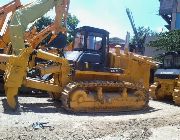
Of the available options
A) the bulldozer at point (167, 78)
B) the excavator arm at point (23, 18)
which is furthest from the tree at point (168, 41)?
the excavator arm at point (23, 18)

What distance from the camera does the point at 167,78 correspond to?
13.2m

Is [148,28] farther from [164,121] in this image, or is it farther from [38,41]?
[164,121]

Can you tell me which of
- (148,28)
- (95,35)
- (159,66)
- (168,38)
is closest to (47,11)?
(95,35)

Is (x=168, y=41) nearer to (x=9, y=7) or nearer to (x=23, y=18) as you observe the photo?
(x=9, y=7)

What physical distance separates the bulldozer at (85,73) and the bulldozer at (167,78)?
1450mm

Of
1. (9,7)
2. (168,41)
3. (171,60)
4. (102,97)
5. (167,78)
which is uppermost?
(9,7)

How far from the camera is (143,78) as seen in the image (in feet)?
39.1

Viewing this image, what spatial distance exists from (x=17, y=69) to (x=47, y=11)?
3.31 metres

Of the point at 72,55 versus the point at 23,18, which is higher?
the point at 23,18

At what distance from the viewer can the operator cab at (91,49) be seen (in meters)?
11.0

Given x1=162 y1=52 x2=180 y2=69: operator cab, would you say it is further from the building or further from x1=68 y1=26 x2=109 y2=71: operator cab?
the building

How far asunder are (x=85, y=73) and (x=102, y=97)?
3.01ft

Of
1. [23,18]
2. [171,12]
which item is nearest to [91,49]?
[23,18]

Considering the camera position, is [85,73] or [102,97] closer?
[102,97]
